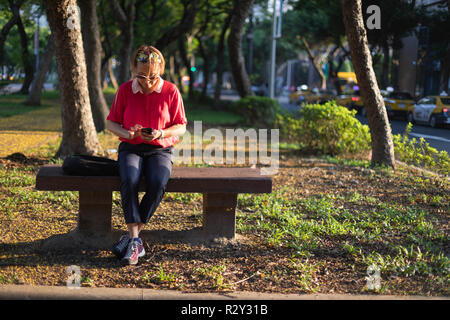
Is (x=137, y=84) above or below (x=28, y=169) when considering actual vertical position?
above

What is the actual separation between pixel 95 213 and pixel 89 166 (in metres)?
0.55

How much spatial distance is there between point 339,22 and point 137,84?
1296 inches

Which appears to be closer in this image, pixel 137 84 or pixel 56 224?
pixel 137 84

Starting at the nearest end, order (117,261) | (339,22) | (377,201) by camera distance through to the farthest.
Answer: (117,261)
(377,201)
(339,22)

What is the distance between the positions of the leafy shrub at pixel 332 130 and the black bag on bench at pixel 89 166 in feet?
22.1

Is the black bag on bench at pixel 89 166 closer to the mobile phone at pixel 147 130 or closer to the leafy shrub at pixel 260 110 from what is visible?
the mobile phone at pixel 147 130

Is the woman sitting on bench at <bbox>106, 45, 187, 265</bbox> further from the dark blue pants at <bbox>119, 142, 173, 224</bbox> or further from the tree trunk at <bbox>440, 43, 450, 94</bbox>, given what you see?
the tree trunk at <bbox>440, 43, 450, 94</bbox>

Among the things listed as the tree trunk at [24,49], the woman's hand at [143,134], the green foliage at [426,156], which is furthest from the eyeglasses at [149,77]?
the tree trunk at [24,49]

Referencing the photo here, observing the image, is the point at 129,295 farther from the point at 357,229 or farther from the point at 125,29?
the point at 125,29

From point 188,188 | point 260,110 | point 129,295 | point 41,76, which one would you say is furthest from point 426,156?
point 41,76

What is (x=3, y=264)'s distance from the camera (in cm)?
466

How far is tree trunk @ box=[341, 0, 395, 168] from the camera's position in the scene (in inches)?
379
